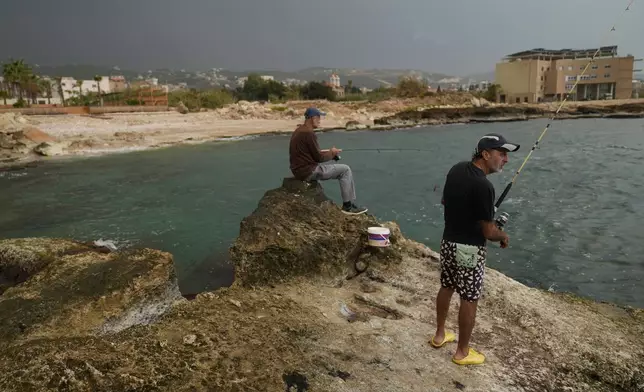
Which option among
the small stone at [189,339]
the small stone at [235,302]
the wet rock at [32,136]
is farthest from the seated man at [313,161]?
the wet rock at [32,136]

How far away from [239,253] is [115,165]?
888 inches

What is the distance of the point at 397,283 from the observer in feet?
20.5

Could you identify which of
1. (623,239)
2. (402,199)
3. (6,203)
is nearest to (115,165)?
(6,203)

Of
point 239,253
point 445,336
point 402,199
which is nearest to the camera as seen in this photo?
point 445,336

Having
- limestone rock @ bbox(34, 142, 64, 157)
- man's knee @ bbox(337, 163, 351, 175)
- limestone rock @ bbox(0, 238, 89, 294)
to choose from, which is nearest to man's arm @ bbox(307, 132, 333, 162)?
man's knee @ bbox(337, 163, 351, 175)

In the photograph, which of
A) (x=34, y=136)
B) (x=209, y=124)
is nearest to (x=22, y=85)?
(x=209, y=124)

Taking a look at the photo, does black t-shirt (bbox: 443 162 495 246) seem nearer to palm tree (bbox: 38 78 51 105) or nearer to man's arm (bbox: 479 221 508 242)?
man's arm (bbox: 479 221 508 242)

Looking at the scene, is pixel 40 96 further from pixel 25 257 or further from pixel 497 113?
pixel 25 257

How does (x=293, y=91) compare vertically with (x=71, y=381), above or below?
above

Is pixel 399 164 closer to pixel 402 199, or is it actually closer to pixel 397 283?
pixel 402 199

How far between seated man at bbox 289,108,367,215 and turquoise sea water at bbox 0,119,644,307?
105 inches

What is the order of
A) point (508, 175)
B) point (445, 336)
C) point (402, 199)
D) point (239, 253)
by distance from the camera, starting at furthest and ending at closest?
point (508, 175), point (402, 199), point (239, 253), point (445, 336)

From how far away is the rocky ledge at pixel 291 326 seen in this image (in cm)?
363

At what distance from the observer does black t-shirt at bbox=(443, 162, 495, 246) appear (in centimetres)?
383
